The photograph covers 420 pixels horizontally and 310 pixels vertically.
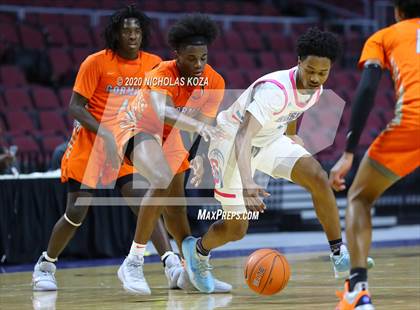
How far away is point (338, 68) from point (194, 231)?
24.9 ft

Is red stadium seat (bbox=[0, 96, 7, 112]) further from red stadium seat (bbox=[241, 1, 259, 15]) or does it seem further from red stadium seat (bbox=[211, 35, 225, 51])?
red stadium seat (bbox=[241, 1, 259, 15])

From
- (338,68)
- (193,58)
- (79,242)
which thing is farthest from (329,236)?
(338,68)

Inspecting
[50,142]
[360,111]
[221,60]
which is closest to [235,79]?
[221,60]

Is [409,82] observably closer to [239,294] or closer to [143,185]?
[239,294]

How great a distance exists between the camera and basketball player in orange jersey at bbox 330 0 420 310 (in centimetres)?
475

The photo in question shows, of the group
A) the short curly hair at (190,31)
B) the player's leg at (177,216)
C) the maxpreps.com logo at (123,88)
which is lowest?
the player's leg at (177,216)

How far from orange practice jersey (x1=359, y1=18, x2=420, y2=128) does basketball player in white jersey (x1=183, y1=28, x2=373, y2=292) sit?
1347 millimetres

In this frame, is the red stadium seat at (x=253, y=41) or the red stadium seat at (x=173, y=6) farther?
the red stadium seat at (x=173, y=6)

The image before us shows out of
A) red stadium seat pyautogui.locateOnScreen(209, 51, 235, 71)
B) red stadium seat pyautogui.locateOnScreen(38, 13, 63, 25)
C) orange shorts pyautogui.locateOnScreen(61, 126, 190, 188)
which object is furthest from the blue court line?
red stadium seat pyautogui.locateOnScreen(38, 13, 63, 25)

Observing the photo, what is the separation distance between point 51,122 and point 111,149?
22.4ft

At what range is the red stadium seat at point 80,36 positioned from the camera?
16.1 m

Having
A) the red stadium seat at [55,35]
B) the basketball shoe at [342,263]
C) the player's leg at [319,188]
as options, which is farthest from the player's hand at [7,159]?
the red stadium seat at [55,35]

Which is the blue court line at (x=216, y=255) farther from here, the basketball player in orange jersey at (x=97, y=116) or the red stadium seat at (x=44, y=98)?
Result: the red stadium seat at (x=44, y=98)

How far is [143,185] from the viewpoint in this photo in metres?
7.39
